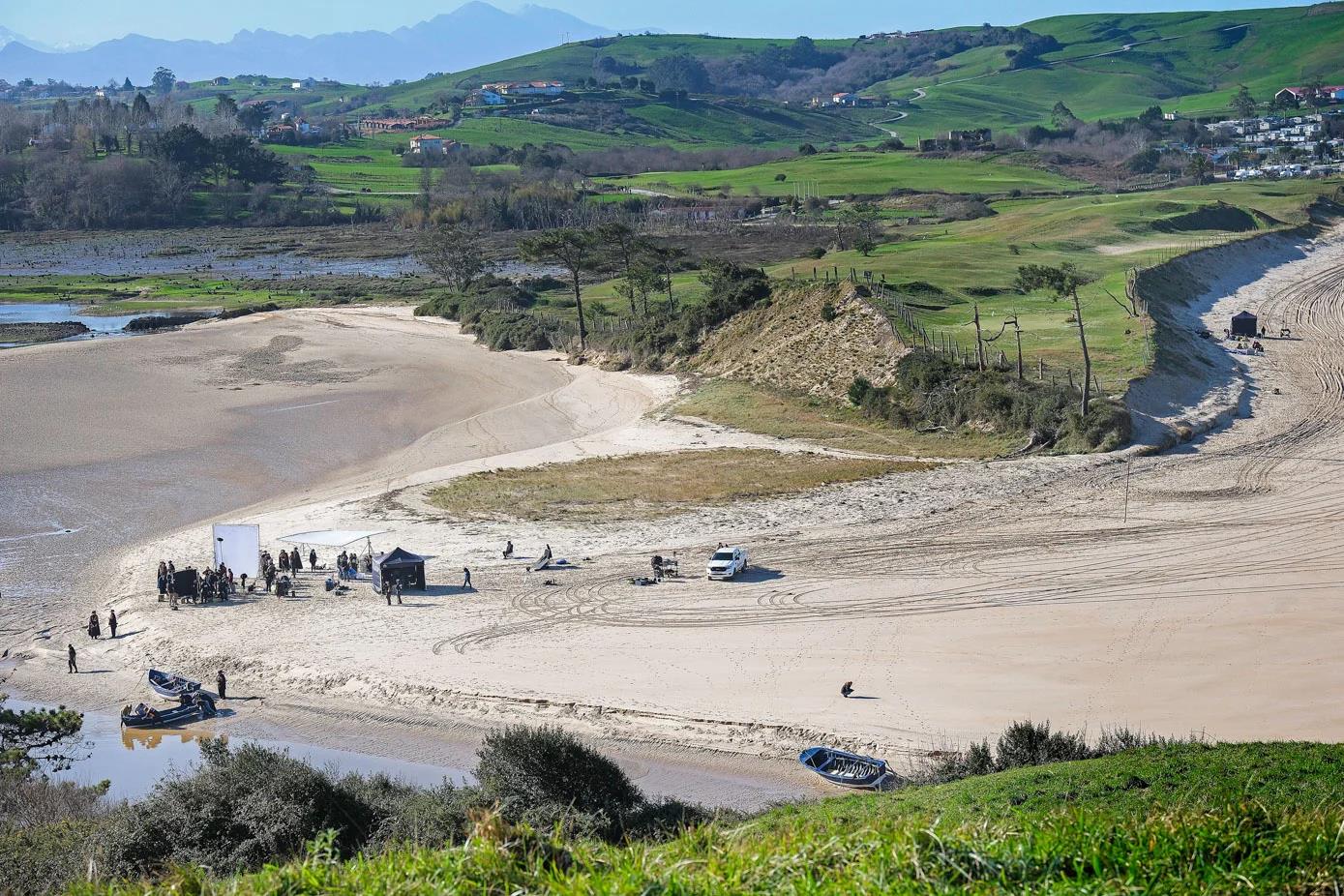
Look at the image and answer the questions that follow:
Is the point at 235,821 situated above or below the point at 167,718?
above

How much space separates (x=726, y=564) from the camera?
92.5 feet

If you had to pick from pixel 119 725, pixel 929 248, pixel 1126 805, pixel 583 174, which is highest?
pixel 583 174

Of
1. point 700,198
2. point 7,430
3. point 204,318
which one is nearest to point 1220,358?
point 7,430

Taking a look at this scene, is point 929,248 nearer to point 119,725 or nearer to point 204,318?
point 204,318

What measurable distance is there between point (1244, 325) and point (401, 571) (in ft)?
126

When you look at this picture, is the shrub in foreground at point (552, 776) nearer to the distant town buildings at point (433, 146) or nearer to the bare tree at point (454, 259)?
the bare tree at point (454, 259)

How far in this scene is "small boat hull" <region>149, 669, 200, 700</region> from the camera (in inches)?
925

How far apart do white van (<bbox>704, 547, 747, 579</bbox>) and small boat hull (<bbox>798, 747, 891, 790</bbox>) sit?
9017mm

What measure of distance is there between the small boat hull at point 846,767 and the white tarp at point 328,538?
1609cm

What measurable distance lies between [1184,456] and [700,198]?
9888 centimetres

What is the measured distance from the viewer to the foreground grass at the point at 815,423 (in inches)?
1576

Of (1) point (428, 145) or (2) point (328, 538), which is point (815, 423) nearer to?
(2) point (328, 538)

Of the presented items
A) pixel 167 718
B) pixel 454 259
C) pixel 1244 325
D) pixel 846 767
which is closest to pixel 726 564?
pixel 846 767

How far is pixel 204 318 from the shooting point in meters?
79.9
